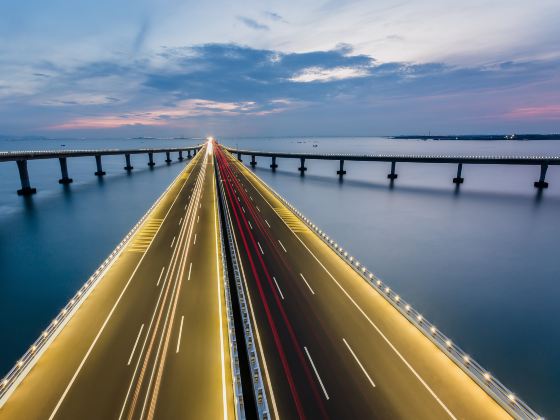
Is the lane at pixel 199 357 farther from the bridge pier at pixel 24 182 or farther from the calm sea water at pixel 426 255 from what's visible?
the bridge pier at pixel 24 182

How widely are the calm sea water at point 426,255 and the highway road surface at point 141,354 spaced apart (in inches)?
365

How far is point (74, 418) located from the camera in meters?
16.4

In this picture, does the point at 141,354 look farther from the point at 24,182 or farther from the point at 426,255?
the point at 24,182

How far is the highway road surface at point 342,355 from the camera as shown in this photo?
17.3m

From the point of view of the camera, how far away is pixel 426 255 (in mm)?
51875

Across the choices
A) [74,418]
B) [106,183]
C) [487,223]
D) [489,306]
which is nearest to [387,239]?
[489,306]

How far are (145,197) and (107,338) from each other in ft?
278

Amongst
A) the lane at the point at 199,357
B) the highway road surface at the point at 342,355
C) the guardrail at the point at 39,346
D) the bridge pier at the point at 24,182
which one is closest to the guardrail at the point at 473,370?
the highway road surface at the point at 342,355

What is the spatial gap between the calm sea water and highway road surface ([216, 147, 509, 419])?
10159 mm

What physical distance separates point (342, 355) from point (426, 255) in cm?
3792

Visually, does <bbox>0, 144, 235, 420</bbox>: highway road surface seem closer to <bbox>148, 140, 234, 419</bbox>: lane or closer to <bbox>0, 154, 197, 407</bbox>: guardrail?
<bbox>148, 140, 234, 419</bbox>: lane

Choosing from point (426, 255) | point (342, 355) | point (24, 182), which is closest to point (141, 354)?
point (342, 355)

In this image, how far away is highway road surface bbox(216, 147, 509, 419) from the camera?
17.3 metres

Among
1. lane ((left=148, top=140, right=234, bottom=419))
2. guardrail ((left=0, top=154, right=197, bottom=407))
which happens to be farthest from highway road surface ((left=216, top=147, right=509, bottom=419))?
guardrail ((left=0, top=154, right=197, bottom=407))
